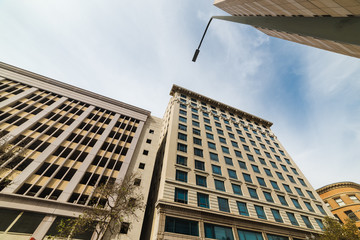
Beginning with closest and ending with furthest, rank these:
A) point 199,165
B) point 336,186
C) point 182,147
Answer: point 199,165
point 182,147
point 336,186

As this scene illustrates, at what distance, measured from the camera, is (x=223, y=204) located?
835 inches

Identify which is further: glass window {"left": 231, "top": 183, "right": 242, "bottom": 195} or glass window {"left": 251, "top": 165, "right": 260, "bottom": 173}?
glass window {"left": 251, "top": 165, "right": 260, "bottom": 173}

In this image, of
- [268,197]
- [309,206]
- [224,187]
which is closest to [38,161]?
[224,187]

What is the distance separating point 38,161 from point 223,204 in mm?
26549

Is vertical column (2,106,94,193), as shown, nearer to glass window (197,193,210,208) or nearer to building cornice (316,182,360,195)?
glass window (197,193,210,208)

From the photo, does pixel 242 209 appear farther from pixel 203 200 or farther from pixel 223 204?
pixel 203 200

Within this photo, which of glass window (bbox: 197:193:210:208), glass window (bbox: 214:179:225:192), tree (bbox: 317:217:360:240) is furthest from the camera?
glass window (bbox: 214:179:225:192)

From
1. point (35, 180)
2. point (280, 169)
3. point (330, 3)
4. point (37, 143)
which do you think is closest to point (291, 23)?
point (330, 3)

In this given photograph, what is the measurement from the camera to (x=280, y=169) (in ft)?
108

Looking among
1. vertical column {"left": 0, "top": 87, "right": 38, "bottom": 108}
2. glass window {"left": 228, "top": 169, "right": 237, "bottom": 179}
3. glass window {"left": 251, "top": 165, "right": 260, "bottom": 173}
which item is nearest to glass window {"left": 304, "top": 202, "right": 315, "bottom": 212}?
glass window {"left": 251, "top": 165, "right": 260, "bottom": 173}

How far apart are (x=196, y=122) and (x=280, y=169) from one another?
2129 centimetres

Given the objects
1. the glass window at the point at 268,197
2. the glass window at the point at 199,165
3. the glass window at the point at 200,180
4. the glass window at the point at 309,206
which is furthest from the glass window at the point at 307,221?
the glass window at the point at 199,165

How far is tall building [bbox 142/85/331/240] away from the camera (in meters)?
18.2

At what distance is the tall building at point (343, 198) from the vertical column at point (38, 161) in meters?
57.0
